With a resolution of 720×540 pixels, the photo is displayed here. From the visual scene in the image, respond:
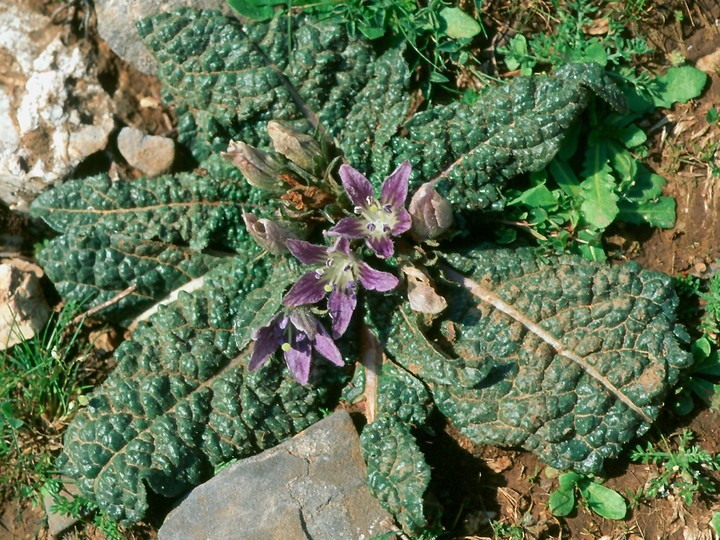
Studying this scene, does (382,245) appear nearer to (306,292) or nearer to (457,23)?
(306,292)

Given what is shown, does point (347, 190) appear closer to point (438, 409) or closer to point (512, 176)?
point (512, 176)

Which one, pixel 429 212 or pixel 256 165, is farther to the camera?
pixel 256 165

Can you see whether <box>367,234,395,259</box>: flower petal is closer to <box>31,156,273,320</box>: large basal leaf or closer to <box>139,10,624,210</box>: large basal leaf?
<box>139,10,624,210</box>: large basal leaf

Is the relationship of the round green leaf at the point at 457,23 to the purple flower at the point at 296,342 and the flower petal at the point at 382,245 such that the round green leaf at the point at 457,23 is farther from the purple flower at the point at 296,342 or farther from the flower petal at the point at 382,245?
the purple flower at the point at 296,342

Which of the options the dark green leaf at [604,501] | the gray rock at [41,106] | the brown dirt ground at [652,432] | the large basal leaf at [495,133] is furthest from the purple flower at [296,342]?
the gray rock at [41,106]

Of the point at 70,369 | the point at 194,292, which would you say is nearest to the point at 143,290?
the point at 194,292

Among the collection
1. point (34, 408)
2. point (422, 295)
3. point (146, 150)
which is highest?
point (146, 150)

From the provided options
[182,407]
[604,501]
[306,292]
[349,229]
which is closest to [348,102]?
[349,229]
